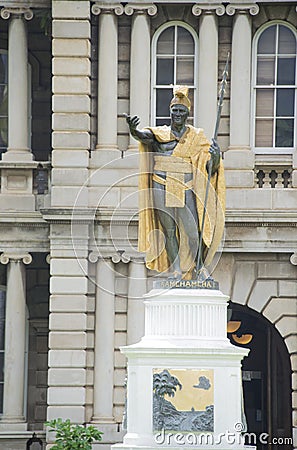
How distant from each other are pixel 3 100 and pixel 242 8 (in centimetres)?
511

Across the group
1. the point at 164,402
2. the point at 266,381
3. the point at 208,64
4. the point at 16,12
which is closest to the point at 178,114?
the point at 164,402

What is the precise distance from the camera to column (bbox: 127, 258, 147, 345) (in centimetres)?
3288

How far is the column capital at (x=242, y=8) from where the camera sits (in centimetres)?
3312

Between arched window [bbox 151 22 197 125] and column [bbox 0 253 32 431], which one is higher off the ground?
arched window [bbox 151 22 197 125]

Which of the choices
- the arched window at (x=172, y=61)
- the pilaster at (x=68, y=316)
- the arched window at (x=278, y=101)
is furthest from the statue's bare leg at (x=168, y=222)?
A: the arched window at (x=172, y=61)

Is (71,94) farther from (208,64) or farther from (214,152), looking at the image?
(214,152)

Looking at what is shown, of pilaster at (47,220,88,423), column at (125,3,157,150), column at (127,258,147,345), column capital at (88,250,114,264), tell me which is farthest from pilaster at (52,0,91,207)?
column at (127,258,147,345)

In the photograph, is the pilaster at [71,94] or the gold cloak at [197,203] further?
the pilaster at [71,94]

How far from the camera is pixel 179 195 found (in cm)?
2394

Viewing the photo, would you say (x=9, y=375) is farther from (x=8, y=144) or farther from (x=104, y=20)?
Result: (x=104, y=20)

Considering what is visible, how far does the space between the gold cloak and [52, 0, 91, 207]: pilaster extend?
8.69 meters

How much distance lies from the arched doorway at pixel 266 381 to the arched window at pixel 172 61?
4283mm

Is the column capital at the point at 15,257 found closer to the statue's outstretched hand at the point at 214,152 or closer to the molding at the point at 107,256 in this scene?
the molding at the point at 107,256

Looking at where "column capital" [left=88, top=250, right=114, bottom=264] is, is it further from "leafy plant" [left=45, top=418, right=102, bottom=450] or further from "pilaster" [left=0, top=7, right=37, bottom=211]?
"leafy plant" [left=45, top=418, right=102, bottom=450]
